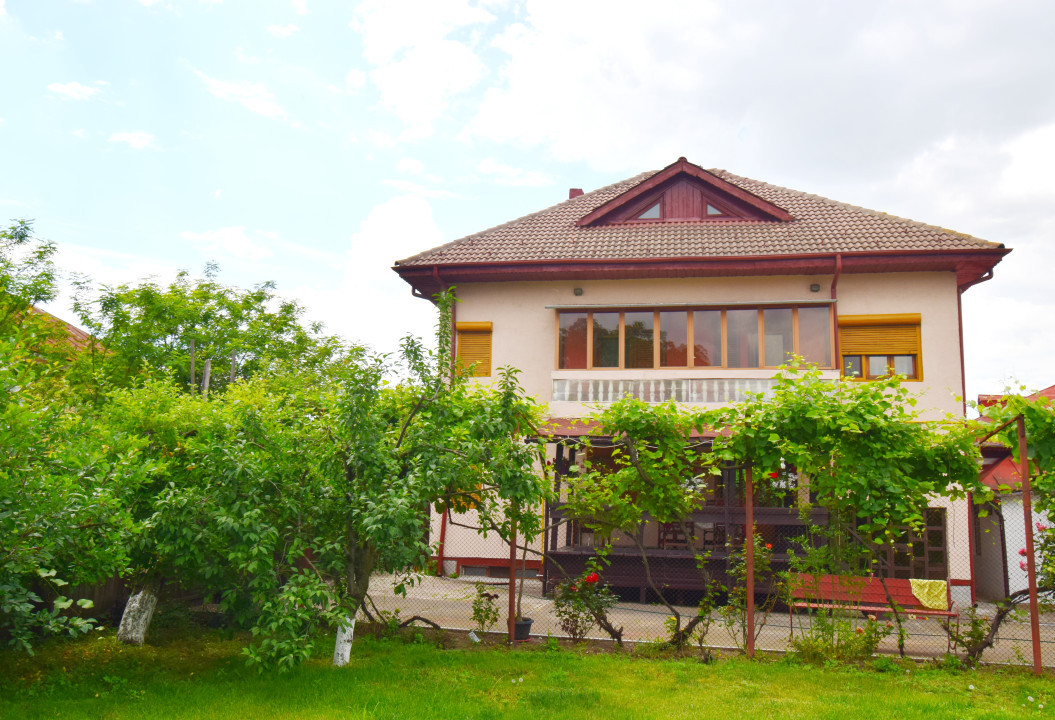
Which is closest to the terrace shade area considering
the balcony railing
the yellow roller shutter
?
the balcony railing

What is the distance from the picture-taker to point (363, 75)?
1169 centimetres

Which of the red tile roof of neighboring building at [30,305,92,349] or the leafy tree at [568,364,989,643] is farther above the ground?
the red tile roof of neighboring building at [30,305,92,349]

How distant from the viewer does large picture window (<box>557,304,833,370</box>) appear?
579 inches

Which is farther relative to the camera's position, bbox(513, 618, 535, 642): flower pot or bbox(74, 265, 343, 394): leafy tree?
bbox(74, 265, 343, 394): leafy tree

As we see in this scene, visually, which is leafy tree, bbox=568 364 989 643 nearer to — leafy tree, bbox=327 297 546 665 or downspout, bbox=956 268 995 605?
leafy tree, bbox=327 297 546 665

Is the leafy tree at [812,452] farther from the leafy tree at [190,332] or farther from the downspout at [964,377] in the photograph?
the leafy tree at [190,332]

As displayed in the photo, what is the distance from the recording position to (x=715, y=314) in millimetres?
15094

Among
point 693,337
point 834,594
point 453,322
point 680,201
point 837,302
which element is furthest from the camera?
point 680,201

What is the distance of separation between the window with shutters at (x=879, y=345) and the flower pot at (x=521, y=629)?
863cm

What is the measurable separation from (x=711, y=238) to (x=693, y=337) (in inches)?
90.9

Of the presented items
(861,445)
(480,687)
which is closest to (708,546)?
(861,445)

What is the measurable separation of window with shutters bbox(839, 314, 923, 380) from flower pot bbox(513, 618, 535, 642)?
8631 mm

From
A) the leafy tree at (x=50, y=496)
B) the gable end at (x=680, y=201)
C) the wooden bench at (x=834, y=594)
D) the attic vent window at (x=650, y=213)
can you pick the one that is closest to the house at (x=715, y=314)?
the gable end at (x=680, y=201)

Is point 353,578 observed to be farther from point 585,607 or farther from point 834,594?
point 834,594
